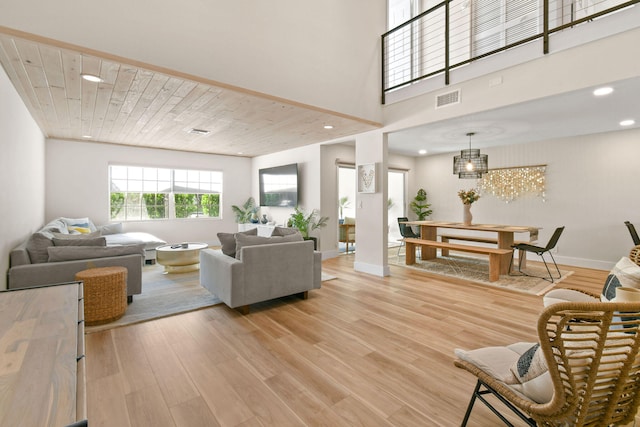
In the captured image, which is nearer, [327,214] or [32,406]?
[32,406]

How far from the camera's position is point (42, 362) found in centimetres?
94

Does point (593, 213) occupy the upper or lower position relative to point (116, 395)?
upper

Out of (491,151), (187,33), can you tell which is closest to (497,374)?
(187,33)

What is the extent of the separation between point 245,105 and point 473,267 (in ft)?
15.9

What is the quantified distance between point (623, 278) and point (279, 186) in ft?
21.1

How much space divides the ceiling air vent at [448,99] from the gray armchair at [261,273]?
8.48 ft

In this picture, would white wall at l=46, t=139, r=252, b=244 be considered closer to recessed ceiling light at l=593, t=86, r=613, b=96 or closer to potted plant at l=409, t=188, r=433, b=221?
potted plant at l=409, t=188, r=433, b=221

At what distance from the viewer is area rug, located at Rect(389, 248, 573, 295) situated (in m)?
4.41

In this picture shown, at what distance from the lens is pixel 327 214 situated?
6.54 metres

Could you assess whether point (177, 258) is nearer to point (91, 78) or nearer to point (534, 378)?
point (91, 78)

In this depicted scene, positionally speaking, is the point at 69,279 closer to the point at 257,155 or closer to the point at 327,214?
the point at 327,214

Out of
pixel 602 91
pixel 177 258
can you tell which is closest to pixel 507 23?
pixel 602 91

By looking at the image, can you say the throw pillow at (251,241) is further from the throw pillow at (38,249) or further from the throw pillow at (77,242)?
the throw pillow at (38,249)

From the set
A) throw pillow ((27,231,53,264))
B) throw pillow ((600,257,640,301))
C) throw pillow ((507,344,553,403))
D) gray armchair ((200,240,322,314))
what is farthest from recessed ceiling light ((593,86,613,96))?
throw pillow ((27,231,53,264))
